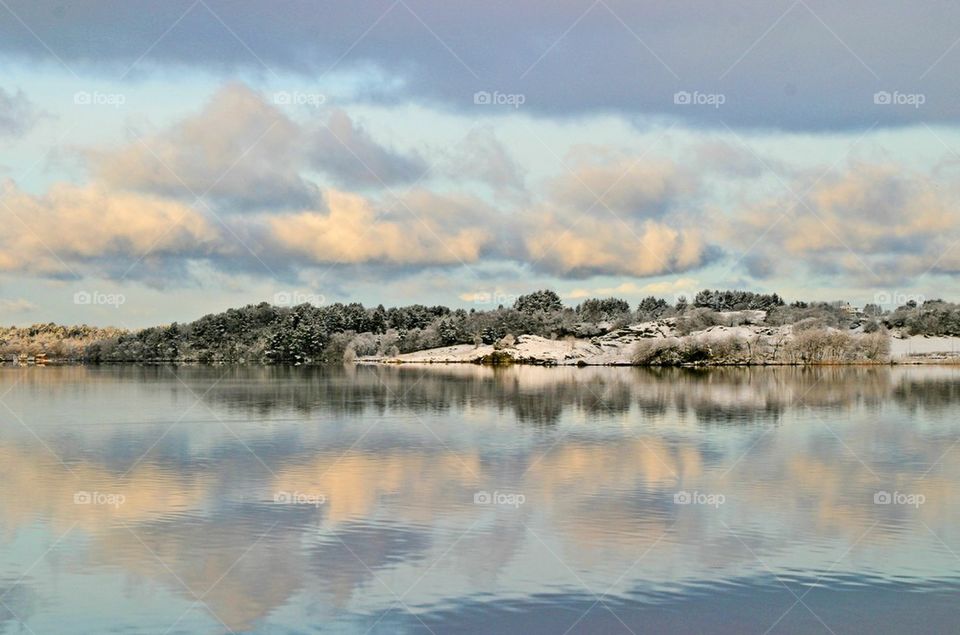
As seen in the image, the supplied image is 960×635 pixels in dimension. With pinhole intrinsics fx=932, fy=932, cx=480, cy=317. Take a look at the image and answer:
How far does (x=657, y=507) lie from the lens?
28.2 m

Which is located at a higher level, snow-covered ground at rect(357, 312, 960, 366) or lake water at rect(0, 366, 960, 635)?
snow-covered ground at rect(357, 312, 960, 366)

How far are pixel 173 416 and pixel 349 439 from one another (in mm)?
19208

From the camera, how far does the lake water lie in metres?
18.6

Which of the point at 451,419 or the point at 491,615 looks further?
the point at 451,419

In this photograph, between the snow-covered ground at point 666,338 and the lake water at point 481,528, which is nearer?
the lake water at point 481,528

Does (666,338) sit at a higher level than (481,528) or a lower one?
higher

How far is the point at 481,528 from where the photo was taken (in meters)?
25.6

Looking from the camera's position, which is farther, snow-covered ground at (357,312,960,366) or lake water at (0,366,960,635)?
snow-covered ground at (357,312,960,366)

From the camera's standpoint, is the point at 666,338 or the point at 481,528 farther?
the point at 666,338

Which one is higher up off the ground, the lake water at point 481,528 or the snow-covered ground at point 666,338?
the snow-covered ground at point 666,338

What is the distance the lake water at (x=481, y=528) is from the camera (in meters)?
18.6

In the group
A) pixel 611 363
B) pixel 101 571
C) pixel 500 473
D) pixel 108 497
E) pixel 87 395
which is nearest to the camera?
pixel 101 571

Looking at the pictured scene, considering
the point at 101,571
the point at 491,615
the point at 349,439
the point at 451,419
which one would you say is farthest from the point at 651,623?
the point at 451,419

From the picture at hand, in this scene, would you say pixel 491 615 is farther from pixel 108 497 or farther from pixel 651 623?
pixel 108 497
